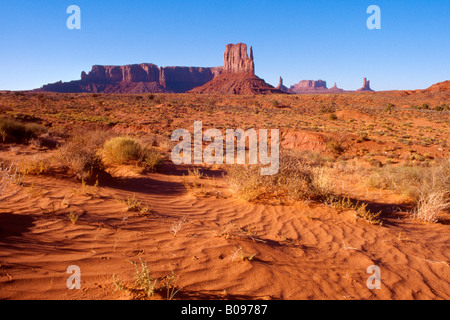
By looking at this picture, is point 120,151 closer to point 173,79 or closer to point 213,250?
point 213,250

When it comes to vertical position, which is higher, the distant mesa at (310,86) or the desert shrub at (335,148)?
the distant mesa at (310,86)

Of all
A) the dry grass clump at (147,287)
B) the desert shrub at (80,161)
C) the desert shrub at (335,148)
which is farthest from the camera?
the desert shrub at (335,148)

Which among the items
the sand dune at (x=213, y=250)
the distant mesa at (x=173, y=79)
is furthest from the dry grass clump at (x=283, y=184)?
the distant mesa at (x=173, y=79)

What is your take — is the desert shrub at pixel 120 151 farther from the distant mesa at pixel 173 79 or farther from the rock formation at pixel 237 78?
the distant mesa at pixel 173 79

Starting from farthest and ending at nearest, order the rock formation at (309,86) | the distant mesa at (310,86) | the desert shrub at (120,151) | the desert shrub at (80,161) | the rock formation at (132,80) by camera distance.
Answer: the rock formation at (309,86)
the distant mesa at (310,86)
the rock formation at (132,80)
the desert shrub at (120,151)
the desert shrub at (80,161)

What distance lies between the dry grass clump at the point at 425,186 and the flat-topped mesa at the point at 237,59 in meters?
96.3

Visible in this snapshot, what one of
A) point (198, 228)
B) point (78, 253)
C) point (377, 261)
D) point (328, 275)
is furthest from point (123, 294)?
point (377, 261)

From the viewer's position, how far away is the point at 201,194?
5734 millimetres

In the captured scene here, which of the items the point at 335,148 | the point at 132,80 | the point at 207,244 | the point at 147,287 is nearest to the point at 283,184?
the point at 207,244

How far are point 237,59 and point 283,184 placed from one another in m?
104

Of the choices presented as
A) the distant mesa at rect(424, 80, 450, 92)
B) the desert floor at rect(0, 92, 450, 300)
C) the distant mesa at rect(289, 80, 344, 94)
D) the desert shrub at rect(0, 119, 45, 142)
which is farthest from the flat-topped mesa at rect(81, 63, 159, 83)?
the desert floor at rect(0, 92, 450, 300)

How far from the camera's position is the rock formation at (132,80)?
105188mm

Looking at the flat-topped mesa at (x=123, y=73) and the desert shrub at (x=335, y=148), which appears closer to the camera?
the desert shrub at (x=335, y=148)
